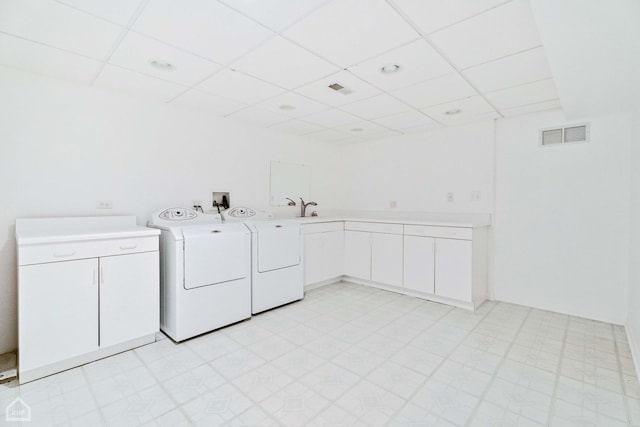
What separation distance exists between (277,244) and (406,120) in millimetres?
Result: 2197

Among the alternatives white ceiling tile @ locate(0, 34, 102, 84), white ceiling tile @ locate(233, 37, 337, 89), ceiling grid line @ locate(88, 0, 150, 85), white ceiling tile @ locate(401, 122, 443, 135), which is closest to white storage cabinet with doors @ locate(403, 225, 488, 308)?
white ceiling tile @ locate(401, 122, 443, 135)

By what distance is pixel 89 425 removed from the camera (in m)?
1.66

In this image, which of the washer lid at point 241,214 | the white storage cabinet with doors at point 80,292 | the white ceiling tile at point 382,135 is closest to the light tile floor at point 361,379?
the white storage cabinet with doors at point 80,292

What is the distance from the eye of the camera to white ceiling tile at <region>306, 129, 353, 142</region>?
4.41 metres

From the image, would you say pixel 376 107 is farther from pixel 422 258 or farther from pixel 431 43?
pixel 422 258

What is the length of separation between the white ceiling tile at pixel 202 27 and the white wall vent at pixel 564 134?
10.6 ft

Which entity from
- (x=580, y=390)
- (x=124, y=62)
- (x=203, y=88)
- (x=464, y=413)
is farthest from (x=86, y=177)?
(x=580, y=390)

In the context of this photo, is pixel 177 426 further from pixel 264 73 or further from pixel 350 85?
pixel 350 85

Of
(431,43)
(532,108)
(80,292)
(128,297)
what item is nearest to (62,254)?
(80,292)

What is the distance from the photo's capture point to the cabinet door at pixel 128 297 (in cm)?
235

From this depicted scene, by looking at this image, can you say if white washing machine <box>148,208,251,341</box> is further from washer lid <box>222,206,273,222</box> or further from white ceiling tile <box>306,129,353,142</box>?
white ceiling tile <box>306,129,353,142</box>

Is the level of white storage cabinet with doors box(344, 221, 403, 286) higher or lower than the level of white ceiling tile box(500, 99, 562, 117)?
lower

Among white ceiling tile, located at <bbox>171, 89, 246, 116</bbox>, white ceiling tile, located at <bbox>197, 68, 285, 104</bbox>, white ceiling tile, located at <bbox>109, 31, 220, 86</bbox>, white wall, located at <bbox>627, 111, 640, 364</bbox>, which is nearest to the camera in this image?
white ceiling tile, located at <bbox>109, 31, 220, 86</bbox>

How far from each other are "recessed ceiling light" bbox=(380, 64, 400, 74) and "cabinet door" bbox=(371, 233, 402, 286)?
85.8 inches
